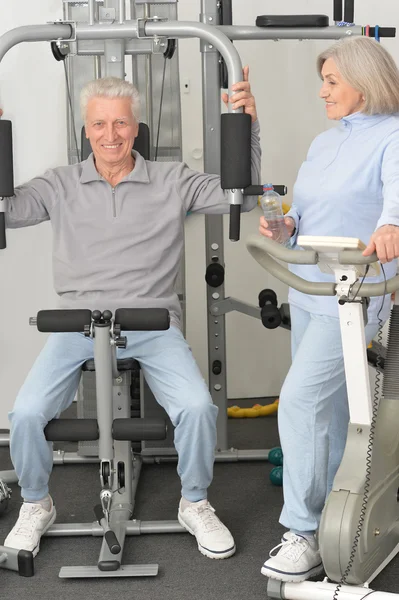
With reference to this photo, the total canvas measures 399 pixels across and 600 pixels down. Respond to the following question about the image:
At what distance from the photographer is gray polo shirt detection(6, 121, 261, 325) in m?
3.00

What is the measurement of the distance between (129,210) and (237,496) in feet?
3.61

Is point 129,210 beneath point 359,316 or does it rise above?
above

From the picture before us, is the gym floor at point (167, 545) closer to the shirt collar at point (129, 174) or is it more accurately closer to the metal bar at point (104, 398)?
the metal bar at point (104, 398)

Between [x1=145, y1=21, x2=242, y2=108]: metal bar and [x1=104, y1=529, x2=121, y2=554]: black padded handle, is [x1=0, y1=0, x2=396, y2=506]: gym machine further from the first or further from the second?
[x1=104, y1=529, x2=121, y2=554]: black padded handle

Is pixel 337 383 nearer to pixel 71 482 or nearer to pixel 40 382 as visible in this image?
pixel 40 382

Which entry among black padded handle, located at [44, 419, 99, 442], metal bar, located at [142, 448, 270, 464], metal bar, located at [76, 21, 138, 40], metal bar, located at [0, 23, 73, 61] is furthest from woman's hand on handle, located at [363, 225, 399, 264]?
metal bar, located at [142, 448, 270, 464]

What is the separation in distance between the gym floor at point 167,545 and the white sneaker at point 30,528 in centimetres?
6

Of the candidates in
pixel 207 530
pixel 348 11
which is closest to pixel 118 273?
pixel 207 530

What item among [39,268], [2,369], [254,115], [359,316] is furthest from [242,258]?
[359,316]

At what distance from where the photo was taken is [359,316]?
88.7 inches

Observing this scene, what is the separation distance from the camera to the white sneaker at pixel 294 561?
2.52 metres

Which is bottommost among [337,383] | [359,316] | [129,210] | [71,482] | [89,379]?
[71,482]

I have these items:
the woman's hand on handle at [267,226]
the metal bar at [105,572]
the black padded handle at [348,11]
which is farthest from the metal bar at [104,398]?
the black padded handle at [348,11]

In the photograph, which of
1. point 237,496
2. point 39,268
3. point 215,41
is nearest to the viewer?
point 215,41
